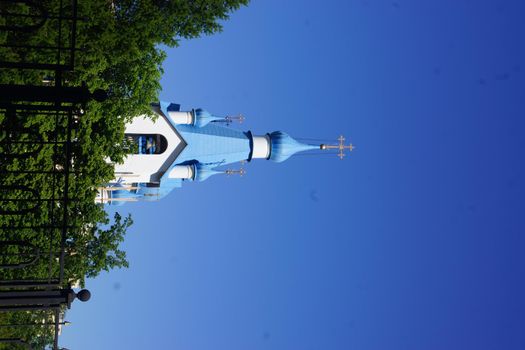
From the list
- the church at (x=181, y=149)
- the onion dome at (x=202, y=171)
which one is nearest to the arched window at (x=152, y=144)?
the church at (x=181, y=149)

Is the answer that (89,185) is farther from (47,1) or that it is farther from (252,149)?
(252,149)

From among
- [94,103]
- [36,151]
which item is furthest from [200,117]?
[36,151]

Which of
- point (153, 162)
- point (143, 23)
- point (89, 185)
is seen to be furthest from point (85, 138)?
point (153, 162)

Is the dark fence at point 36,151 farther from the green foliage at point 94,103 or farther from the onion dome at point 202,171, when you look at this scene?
the onion dome at point 202,171

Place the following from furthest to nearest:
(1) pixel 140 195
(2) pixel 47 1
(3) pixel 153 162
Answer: (1) pixel 140 195 → (3) pixel 153 162 → (2) pixel 47 1

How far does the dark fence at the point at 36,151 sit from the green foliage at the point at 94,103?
10 cm

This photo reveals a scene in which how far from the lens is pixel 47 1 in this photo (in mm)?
20047

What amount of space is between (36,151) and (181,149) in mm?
30935

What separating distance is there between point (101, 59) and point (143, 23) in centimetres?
201

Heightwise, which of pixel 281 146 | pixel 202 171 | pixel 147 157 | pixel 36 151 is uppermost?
pixel 281 146

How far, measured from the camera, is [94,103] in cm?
2455

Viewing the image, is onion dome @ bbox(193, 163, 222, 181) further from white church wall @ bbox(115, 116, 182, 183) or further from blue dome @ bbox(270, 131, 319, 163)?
blue dome @ bbox(270, 131, 319, 163)

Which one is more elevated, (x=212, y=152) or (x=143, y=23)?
(x=143, y=23)

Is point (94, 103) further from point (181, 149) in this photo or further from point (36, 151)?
point (36, 151)
